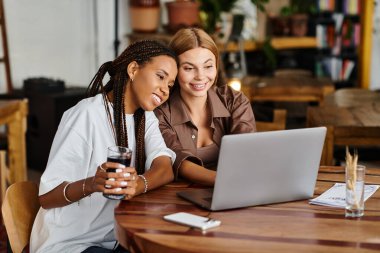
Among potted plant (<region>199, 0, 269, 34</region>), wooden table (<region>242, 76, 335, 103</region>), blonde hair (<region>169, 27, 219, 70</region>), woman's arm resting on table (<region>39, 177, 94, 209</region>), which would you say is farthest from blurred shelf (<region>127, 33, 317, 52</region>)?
woman's arm resting on table (<region>39, 177, 94, 209</region>)

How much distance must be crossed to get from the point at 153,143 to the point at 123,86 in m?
0.22

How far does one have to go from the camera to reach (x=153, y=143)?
2.31 m

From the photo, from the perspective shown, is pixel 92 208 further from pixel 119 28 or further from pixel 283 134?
pixel 119 28

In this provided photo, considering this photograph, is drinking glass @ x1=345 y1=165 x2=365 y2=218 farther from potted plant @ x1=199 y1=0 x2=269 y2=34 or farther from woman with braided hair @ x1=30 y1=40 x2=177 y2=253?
potted plant @ x1=199 y1=0 x2=269 y2=34

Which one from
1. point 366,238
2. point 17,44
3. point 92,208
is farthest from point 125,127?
point 17,44

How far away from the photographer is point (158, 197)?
6.77 ft

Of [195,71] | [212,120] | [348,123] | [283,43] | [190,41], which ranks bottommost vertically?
[283,43]

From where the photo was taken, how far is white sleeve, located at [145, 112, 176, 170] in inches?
90.0

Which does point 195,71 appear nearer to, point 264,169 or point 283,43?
point 264,169

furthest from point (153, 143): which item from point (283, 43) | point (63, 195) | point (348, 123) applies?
point (283, 43)

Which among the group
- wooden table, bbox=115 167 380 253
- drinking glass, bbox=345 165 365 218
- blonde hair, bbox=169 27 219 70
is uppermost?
blonde hair, bbox=169 27 219 70

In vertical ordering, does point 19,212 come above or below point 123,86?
below

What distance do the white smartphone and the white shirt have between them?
1.18ft

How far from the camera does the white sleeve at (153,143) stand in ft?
7.50
